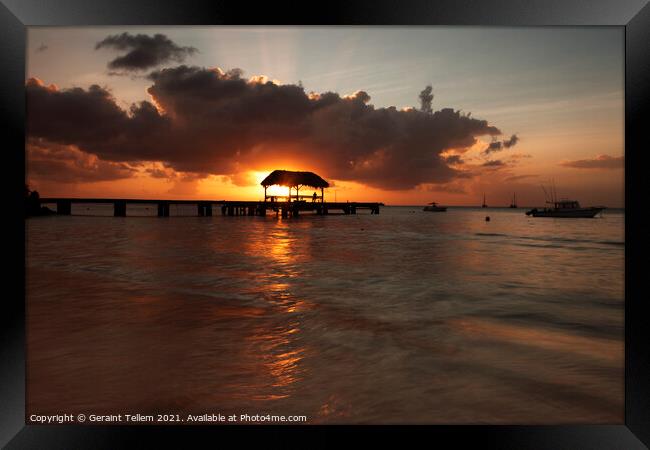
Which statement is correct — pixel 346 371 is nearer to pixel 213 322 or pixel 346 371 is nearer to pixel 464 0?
pixel 213 322

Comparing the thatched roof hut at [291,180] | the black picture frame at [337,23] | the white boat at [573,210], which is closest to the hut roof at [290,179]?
the thatched roof hut at [291,180]

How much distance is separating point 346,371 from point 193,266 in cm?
1058

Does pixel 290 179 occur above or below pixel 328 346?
above

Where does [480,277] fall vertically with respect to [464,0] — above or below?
below

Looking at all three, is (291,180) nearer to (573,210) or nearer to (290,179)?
(290,179)

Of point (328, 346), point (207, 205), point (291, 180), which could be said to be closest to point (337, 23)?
point (328, 346)

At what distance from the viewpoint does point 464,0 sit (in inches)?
96.3

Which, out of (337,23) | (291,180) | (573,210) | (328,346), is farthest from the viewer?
(573,210)

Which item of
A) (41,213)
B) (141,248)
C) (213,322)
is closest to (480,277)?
(213,322)

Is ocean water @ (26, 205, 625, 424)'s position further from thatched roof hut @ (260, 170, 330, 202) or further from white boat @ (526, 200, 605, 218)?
white boat @ (526, 200, 605, 218)

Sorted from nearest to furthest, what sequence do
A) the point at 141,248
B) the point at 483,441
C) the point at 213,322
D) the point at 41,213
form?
the point at 483,441 < the point at 213,322 < the point at 141,248 < the point at 41,213

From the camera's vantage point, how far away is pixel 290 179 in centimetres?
5234

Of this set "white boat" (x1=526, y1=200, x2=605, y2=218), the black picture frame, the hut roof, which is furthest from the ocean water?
"white boat" (x1=526, y1=200, x2=605, y2=218)

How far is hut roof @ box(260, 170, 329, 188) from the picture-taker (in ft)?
169
